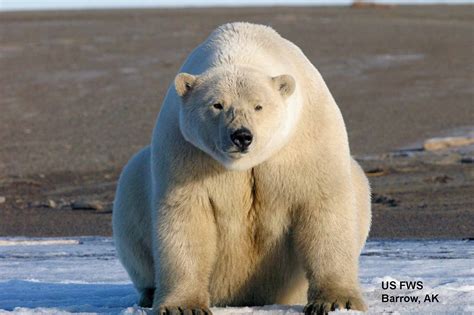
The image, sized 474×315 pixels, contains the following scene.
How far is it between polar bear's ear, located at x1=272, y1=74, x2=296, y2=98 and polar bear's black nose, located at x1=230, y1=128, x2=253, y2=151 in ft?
1.08

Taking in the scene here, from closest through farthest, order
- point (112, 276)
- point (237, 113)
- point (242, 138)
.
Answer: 1. point (242, 138)
2. point (237, 113)
3. point (112, 276)

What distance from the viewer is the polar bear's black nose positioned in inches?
196

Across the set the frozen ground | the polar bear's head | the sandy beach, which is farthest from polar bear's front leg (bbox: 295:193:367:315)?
the sandy beach

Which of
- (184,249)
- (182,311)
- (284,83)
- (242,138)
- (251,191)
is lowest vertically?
(182,311)

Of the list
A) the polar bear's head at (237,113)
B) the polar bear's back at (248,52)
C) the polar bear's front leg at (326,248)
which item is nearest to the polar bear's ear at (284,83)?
the polar bear's head at (237,113)

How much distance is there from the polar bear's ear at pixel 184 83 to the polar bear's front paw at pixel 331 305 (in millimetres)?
1101

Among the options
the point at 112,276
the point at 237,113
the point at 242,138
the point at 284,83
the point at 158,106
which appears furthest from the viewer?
the point at 158,106

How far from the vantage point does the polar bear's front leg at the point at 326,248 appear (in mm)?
5410

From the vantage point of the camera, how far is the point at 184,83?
17.4ft

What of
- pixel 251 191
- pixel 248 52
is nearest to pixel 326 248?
pixel 251 191

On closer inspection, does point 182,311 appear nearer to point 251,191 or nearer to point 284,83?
point 251,191

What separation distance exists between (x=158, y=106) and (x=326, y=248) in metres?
13.1

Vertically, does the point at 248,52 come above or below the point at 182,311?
above

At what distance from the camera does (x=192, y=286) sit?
5.44m
